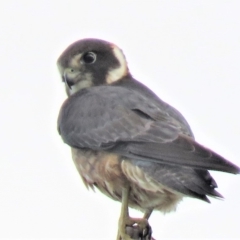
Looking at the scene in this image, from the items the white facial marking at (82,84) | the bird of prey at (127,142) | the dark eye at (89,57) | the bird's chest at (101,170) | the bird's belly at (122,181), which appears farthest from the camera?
the dark eye at (89,57)

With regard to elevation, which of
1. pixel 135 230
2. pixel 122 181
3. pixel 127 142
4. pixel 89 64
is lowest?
pixel 135 230

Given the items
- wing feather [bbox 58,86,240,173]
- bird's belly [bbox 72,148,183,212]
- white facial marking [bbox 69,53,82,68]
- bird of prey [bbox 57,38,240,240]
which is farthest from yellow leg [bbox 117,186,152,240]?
white facial marking [bbox 69,53,82,68]

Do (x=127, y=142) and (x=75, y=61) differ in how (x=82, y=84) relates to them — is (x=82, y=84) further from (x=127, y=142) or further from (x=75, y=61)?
(x=127, y=142)

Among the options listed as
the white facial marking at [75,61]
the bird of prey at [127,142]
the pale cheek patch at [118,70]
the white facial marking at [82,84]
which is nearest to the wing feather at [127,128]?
the bird of prey at [127,142]

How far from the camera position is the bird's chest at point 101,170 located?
706 centimetres

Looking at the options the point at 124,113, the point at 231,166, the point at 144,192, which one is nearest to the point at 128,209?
the point at 144,192

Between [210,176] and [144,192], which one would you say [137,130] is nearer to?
[144,192]

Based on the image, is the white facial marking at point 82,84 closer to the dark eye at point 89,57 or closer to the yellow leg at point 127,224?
the dark eye at point 89,57

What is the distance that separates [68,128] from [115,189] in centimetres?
69

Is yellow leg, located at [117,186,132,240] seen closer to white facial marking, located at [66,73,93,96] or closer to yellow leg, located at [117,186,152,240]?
yellow leg, located at [117,186,152,240]

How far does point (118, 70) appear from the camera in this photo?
8.35 meters

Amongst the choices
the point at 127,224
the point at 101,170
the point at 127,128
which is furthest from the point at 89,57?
the point at 127,224

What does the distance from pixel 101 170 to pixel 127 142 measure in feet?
0.87

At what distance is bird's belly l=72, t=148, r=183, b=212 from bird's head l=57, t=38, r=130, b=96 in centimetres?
84
